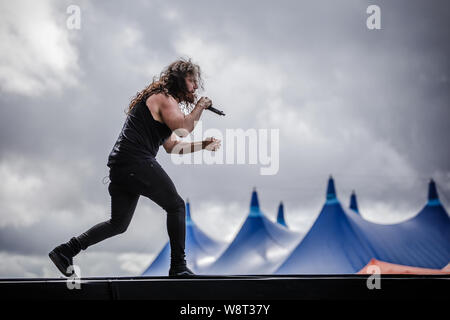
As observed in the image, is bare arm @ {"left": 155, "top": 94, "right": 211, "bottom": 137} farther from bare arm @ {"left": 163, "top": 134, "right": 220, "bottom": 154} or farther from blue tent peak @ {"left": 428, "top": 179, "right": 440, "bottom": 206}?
blue tent peak @ {"left": 428, "top": 179, "right": 440, "bottom": 206}

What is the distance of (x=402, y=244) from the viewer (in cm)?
1160

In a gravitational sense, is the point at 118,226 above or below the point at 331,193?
below

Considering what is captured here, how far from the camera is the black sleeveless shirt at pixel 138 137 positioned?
8.84 ft

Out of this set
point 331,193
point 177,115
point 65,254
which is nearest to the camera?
point 177,115

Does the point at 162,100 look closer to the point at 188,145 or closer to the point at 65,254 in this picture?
the point at 188,145

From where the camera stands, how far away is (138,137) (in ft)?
8.92

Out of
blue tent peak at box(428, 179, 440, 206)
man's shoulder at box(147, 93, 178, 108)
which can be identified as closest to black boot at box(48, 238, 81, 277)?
man's shoulder at box(147, 93, 178, 108)

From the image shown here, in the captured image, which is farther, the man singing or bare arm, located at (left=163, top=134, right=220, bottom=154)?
bare arm, located at (left=163, top=134, right=220, bottom=154)

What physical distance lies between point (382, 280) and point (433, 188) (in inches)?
469

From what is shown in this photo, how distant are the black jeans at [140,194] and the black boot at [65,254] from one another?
0.04 meters

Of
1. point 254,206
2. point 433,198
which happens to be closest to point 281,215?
point 254,206

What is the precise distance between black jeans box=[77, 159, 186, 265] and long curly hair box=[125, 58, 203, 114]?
0.37 meters

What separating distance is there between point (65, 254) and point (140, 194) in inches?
19.5

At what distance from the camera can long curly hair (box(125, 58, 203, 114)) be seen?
2.79 meters
